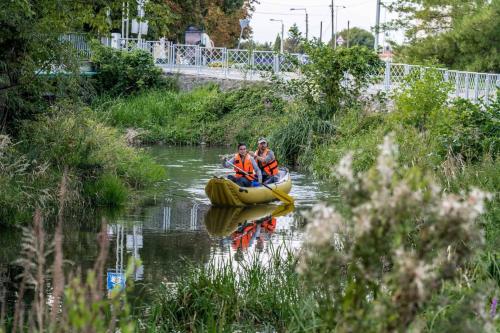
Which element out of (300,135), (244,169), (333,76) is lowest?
(244,169)

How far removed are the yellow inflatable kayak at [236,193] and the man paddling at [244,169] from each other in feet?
1.16

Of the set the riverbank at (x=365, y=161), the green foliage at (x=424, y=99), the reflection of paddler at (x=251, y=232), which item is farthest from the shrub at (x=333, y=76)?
the reflection of paddler at (x=251, y=232)

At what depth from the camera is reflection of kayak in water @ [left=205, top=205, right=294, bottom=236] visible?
17.5 metres

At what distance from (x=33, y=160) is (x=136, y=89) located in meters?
21.7

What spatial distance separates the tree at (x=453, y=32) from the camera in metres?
38.3

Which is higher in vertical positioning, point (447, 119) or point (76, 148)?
point (447, 119)

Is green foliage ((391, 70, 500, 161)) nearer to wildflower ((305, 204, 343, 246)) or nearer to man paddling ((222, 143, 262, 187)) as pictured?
man paddling ((222, 143, 262, 187))

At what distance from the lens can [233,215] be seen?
1927 centimetres

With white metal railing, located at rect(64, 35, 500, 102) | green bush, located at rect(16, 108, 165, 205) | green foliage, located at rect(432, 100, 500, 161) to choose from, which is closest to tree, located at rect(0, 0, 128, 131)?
green bush, located at rect(16, 108, 165, 205)


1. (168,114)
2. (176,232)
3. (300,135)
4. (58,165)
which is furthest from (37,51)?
(168,114)

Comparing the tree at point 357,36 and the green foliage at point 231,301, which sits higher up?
the tree at point 357,36

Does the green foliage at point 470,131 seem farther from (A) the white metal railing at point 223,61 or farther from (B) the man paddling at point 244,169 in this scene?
(A) the white metal railing at point 223,61

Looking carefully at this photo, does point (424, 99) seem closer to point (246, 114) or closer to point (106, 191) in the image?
point (106, 191)

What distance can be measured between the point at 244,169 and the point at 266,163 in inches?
26.3
